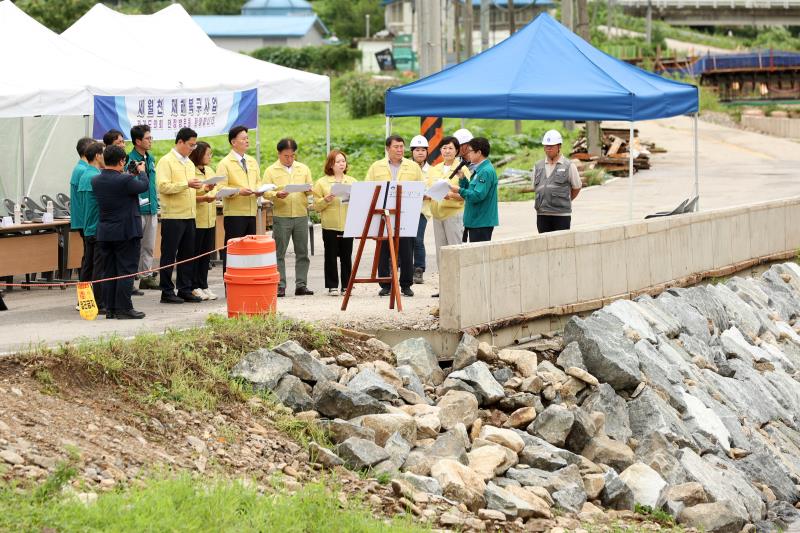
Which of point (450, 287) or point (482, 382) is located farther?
point (450, 287)

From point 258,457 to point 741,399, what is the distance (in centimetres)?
727

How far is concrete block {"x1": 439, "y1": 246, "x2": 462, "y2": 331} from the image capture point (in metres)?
12.8

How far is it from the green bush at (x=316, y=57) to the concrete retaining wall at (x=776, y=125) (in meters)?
46.5

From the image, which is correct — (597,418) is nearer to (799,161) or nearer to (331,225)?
(331,225)

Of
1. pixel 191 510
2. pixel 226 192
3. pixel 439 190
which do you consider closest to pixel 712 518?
pixel 439 190

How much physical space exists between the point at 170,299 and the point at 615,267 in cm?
509

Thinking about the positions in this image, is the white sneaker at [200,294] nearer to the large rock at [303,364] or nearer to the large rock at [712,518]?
the large rock at [303,364]

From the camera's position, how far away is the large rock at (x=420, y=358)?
1240cm

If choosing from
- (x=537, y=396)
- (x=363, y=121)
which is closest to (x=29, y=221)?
(x=537, y=396)

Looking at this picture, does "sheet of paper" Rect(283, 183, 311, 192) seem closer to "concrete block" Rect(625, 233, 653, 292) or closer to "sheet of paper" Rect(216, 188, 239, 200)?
"sheet of paper" Rect(216, 188, 239, 200)

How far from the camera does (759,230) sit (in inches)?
813

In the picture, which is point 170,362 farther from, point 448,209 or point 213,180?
point 448,209

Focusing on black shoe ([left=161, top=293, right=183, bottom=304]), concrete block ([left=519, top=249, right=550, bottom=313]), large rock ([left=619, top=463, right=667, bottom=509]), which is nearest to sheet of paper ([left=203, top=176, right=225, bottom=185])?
black shoe ([left=161, top=293, right=183, bottom=304])

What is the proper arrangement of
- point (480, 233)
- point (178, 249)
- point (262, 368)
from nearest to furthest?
point (262, 368) → point (480, 233) → point (178, 249)
